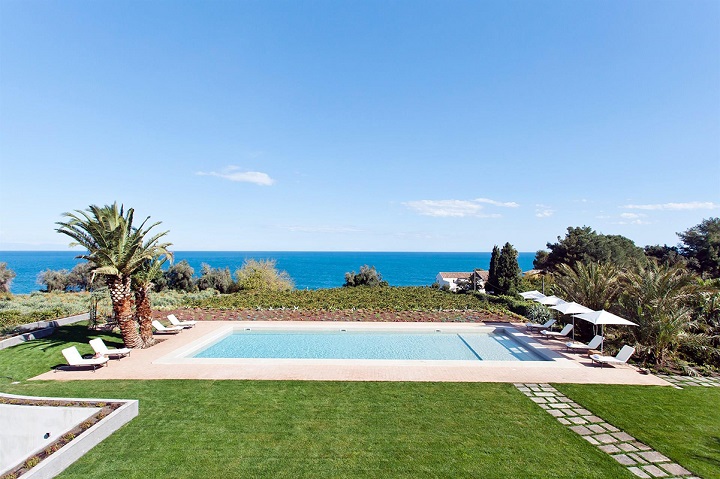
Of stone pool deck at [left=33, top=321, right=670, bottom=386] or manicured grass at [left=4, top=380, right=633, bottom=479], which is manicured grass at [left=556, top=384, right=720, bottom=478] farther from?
manicured grass at [left=4, top=380, right=633, bottom=479]

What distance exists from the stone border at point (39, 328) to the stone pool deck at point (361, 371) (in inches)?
134

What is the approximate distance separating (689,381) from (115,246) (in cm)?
1617

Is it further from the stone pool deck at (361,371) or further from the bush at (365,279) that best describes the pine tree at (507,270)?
the stone pool deck at (361,371)

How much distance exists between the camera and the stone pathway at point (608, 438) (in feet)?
16.3

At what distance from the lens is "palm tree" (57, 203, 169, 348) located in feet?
34.2

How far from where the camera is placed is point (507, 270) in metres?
26.5

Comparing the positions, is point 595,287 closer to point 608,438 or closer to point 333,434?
point 608,438

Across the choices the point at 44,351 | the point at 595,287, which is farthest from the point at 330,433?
the point at 595,287

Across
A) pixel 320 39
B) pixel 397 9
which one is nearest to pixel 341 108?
pixel 320 39

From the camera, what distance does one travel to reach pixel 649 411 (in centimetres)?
695

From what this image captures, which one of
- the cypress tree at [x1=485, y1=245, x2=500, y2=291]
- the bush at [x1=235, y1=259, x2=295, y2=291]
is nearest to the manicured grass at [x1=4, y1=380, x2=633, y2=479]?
the cypress tree at [x1=485, y1=245, x2=500, y2=291]

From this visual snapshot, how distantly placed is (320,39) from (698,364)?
19.5m

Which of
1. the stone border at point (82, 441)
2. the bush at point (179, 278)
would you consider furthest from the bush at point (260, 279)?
the stone border at point (82, 441)

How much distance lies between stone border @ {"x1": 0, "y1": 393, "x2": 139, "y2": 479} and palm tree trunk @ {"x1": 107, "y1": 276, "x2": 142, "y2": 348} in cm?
416
